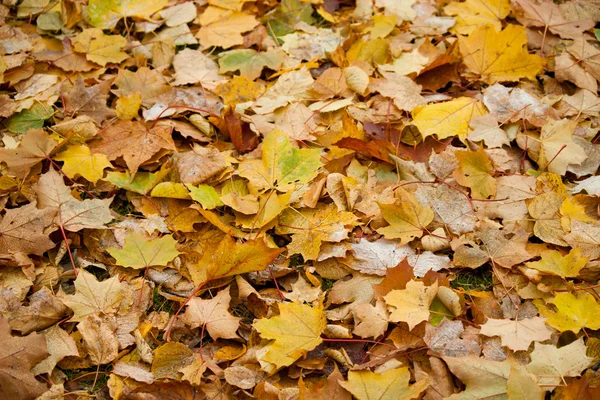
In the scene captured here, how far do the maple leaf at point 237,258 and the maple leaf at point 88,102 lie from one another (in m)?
0.98

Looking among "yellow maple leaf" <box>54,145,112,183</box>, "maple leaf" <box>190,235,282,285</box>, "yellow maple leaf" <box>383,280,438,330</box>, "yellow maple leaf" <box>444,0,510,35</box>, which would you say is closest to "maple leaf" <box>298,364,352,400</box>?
"yellow maple leaf" <box>383,280,438,330</box>

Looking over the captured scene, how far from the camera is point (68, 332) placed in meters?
1.89

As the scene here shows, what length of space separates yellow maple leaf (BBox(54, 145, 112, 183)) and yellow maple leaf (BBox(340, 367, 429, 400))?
1303 mm

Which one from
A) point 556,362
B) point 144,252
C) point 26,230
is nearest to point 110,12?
point 26,230

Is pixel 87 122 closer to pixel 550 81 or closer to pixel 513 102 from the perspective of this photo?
pixel 513 102

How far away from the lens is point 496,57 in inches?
105

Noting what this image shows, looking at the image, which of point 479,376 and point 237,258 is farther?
point 237,258

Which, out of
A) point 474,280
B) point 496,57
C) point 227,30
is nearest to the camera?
point 474,280

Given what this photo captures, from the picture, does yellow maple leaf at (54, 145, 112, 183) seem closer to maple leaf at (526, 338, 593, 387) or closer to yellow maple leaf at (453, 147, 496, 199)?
yellow maple leaf at (453, 147, 496, 199)

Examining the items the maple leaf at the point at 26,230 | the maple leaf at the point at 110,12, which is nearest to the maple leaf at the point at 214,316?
the maple leaf at the point at 26,230

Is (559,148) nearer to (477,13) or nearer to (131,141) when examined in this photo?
(477,13)

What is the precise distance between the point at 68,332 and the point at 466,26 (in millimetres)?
2335

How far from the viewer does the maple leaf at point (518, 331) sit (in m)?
1.73

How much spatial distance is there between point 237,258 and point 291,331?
32cm
